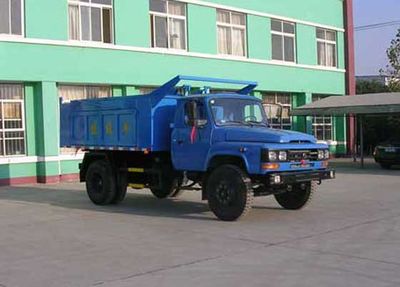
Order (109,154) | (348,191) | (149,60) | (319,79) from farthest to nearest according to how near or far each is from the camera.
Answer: (319,79), (149,60), (348,191), (109,154)

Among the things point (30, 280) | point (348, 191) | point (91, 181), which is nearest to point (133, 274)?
point (30, 280)

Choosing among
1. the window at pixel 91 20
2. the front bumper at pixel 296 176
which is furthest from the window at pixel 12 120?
the front bumper at pixel 296 176

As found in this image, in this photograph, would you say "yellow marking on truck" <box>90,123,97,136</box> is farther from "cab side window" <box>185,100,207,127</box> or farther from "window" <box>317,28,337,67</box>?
"window" <box>317,28,337,67</box>

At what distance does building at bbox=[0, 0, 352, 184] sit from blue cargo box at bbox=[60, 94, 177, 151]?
2.51 metres

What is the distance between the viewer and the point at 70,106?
16.0 meters

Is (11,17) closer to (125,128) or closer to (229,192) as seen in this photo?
(125,128)

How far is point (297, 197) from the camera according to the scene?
45.2 feet

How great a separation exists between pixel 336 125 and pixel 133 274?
29.0m

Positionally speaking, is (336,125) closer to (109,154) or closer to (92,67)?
(92,67)

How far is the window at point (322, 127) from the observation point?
34156mm

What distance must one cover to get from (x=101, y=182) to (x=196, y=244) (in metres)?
5.77

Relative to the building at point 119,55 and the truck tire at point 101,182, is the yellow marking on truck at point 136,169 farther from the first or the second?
the building at point 119,55

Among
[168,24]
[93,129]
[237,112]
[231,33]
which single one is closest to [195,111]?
[237,112]

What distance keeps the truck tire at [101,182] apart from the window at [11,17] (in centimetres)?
716
